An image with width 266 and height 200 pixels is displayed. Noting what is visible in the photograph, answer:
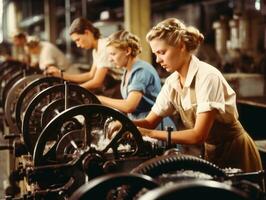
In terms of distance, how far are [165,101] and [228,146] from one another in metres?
0.50

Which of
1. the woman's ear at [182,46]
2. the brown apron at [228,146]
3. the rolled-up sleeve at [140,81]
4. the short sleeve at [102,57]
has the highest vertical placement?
the woman's ear at [182,46]

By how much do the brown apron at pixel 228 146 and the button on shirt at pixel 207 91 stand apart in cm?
7

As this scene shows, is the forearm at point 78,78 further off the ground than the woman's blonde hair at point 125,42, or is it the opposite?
the woman's blonde hair at point 125,42

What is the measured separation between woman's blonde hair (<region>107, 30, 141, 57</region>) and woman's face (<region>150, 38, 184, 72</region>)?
3.17 feet

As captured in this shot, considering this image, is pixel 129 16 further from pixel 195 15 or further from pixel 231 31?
pixel 195 15

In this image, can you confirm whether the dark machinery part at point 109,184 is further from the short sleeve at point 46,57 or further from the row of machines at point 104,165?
the short sleeve at point 46,57

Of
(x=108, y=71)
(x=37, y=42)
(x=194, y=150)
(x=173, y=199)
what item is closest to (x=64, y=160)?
(x=173, y=199)

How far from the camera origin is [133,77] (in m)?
4.02

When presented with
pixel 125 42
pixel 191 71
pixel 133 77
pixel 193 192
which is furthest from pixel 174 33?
pixel 193 192

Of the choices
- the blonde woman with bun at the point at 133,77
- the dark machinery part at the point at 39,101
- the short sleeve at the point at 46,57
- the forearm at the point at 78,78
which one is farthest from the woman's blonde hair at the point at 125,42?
the short sleeve at the point at 46,57

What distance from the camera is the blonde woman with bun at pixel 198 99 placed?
2875 mm

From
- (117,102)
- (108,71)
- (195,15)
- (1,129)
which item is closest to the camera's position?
(117,102)

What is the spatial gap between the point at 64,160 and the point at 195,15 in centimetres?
894

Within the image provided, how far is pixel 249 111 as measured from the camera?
5.77 metres
